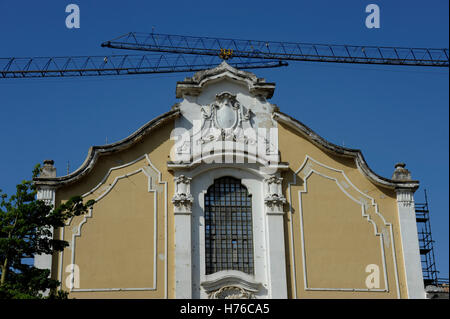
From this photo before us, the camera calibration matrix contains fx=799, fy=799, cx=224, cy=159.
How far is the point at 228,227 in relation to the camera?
98.0 ft

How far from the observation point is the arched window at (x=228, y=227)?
29375mm

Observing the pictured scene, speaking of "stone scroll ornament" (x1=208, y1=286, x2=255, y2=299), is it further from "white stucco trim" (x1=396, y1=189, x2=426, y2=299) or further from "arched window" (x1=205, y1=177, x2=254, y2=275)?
"white stucco trim" (x1=396, y1=189, x2=426, y2=299)

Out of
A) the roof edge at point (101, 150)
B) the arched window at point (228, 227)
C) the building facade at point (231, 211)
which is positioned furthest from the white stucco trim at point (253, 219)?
the roof edge at point (101, 150)

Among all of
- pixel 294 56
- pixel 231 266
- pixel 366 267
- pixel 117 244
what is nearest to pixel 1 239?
pixel 117 244

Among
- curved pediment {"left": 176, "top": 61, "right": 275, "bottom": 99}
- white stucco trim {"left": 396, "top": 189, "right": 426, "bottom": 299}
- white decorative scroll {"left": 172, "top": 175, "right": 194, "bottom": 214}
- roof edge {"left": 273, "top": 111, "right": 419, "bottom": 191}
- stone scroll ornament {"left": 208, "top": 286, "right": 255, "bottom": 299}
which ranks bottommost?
stone scroll ornament {"left": 208, "top": 286, "right": 255, "bottom": 299}

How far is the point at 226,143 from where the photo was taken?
101ft

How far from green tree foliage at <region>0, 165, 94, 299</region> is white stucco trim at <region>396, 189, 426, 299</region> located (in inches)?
502

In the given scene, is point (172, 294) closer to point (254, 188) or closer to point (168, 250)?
point (168, 250)

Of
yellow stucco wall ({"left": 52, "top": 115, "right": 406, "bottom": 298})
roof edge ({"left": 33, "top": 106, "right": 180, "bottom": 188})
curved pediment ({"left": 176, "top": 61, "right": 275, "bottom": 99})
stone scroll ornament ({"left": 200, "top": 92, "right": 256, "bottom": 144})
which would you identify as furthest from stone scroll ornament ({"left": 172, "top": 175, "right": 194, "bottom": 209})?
curved pediment ({"left": 176, "top": 61, "right": 275, "bottom": 99})

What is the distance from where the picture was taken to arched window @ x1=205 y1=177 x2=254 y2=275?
2938cm

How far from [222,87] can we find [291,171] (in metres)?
4.37

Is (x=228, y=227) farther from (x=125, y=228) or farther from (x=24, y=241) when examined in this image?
(x=24, y=241)

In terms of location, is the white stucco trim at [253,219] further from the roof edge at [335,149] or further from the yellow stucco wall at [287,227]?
the roof edge at [335,149]

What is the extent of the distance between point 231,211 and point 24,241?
30.8 ft
